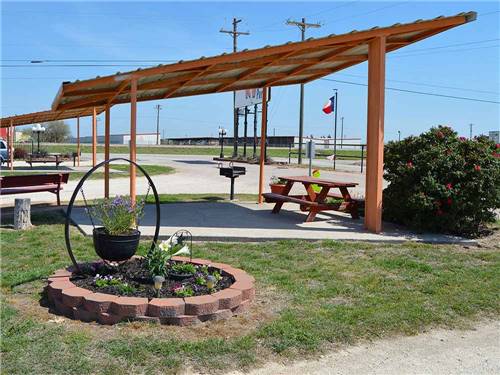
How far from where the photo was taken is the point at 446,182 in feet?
27.2

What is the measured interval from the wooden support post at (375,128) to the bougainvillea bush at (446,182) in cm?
49

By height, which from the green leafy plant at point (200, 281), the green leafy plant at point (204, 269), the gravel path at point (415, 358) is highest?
the green leafy plant at point (204, 269)

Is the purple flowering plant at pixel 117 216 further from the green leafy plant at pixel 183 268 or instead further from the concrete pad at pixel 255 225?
the concrete pad at pixel 255 225

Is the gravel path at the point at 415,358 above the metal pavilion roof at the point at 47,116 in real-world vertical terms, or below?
Answer: below

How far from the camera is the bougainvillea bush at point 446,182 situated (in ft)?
26.6

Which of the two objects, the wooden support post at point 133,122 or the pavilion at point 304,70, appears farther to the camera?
the wooden support post at point 133,122

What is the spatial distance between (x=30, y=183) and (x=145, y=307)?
7.35m

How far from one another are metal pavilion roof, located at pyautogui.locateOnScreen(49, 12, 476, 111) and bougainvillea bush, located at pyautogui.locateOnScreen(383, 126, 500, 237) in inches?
74.8

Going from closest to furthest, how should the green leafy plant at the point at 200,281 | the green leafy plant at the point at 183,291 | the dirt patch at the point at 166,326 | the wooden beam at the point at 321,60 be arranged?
the dirt patch at the point at 166,326, the green leafy plant at the point at 183,291, the green leafy plant at the point at 200,281, the wooden beam at the point at 321,60

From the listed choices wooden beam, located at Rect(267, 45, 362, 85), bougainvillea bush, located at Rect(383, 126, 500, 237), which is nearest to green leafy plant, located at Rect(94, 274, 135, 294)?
bougainvillea bush, located at Rect(383, 126, 500, 237)

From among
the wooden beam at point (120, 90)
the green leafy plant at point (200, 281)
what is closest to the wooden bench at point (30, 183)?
the wooden beam at point (120, 90)

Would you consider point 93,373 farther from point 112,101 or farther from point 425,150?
point 112,101

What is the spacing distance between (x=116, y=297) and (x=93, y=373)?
3.58ft

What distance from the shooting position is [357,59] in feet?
33.8
